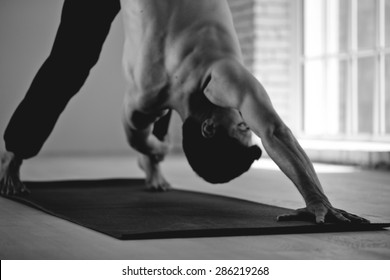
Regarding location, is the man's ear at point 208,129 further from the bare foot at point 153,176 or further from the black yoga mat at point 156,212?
the bare foot at point 153,176

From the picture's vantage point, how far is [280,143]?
265cm

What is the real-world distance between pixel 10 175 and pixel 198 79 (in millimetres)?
1355

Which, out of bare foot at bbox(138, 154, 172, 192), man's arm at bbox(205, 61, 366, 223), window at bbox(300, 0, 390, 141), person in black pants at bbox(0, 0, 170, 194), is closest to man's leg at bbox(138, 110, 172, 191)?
bare foot at bbox(138, 154, 172, 192)

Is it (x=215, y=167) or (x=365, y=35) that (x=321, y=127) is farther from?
→ (x=215, y=167)

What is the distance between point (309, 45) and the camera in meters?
7.07

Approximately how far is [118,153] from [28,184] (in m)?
3.77

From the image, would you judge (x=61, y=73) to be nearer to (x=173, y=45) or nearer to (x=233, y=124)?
(x=173, y=45)

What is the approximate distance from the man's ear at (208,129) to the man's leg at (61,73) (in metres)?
0.92

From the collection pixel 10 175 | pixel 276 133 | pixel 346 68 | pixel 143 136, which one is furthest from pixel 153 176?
pixel 346 68

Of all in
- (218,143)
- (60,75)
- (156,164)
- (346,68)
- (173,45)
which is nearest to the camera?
(218,143)

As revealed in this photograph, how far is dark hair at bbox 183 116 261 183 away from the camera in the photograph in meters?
3.03

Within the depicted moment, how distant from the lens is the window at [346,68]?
6.09 meters

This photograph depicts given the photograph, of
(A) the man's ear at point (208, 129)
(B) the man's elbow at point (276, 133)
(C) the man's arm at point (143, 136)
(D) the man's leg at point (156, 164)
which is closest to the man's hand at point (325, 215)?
(B) the man's elbow at point (276, 133)

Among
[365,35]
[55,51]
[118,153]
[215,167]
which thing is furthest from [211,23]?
[118,153]
